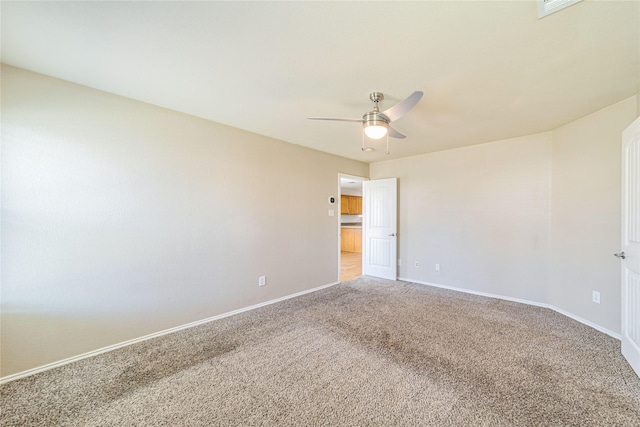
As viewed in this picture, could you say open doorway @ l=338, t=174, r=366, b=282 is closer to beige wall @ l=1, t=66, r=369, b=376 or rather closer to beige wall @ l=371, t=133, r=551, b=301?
beige wall @ l=371, t=133, r=551, b=301

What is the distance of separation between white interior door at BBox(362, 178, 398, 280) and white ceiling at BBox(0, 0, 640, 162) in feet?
7.41

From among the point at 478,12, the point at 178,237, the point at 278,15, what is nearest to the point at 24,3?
the point at 278,15

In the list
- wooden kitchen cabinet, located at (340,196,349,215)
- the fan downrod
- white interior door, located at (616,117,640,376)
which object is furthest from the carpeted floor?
wooden kitchen cabinet, located at (340,196,349,215)

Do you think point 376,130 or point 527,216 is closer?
point 376,130

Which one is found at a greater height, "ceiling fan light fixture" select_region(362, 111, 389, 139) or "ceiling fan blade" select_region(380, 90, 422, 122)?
"ceiling fan blade" select_region(380, 90, 422, 122)

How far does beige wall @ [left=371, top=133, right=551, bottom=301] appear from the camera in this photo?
343 centimetres

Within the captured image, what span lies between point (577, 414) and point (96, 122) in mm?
4279

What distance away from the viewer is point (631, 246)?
6.66 feet

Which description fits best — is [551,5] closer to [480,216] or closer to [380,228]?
[480,216]

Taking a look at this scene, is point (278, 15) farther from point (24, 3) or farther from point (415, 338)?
point (415, 338)

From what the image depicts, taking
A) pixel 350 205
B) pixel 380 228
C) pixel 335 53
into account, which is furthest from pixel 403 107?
pixel 350 205

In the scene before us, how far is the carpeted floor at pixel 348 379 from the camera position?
1.56 metres

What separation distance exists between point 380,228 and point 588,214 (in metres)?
2.83

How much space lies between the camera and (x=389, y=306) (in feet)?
11.2
